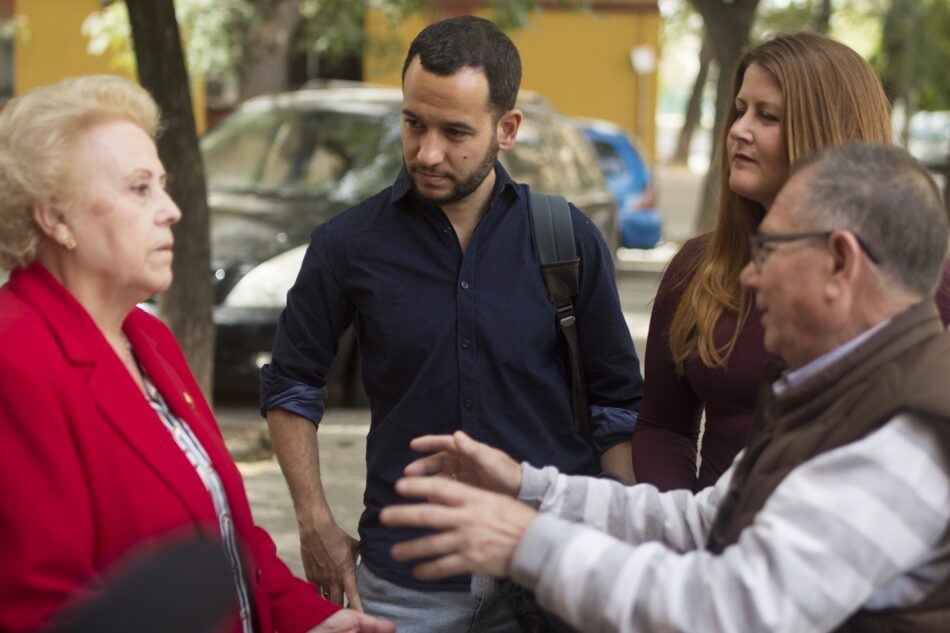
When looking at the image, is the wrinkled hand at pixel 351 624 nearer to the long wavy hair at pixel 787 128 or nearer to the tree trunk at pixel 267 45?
the long wavy hair at pixel 787 128

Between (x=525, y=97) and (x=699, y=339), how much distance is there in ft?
42.3

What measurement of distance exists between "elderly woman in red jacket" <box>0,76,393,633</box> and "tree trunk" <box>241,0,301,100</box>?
14956 mm

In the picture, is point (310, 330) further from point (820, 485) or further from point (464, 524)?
point (820, 485)

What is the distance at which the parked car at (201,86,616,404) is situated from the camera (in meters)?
8.63

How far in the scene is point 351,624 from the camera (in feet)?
9.59

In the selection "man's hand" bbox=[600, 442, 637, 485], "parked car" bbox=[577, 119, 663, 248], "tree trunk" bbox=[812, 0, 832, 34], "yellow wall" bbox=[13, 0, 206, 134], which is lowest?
"parked car" bbox=[577, 119, 663, 248]

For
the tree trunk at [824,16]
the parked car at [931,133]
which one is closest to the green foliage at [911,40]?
the tree trunk at [824,16]

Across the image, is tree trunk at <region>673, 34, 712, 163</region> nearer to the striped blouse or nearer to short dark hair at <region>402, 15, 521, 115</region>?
short dark hair at <region>402, 15, 521, 115</region>

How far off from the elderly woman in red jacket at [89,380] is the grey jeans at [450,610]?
46cm

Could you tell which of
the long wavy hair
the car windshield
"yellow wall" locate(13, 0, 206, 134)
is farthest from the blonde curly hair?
"yellow wall" locate(13, 0, 206, 134)

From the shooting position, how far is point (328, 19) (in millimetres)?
16359

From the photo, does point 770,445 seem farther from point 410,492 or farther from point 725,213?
point 725,213

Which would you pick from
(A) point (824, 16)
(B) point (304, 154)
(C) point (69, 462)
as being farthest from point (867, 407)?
(A) point (824, 16)

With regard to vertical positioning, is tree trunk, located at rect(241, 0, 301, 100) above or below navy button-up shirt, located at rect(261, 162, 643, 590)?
below
